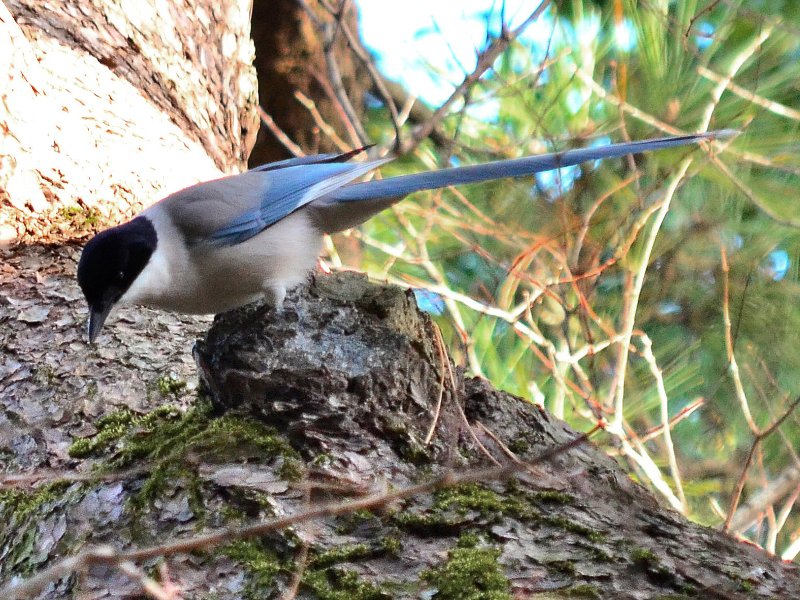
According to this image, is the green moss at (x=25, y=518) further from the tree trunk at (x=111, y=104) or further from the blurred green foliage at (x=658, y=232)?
the blurred green foliage at (x=658, y=232)

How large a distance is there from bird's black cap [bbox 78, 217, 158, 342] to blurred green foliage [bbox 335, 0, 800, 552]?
1300 mm

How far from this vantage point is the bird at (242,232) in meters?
1.89

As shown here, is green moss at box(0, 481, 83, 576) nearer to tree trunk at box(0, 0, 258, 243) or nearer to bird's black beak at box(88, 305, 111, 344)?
bird's black beak at box(88, 305, 111, 344)

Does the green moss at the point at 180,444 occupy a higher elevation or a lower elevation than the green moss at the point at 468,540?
lower

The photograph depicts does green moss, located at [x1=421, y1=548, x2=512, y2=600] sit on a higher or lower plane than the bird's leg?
lower

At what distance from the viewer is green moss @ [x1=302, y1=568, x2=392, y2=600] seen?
1.21m

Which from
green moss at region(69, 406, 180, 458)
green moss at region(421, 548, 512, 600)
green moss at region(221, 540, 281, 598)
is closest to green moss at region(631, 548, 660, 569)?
green moss at region(421, 548, 512, 600)

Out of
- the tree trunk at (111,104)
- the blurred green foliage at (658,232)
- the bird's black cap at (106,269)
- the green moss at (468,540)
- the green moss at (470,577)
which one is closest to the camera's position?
the green moss at (470,577)

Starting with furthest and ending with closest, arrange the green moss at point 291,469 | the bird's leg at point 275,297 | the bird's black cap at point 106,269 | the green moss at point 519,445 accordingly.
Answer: the bird's black cap at point 106,269
the bird's leg at point 275,297
the green moss at point 519,445
the green moss at point 291,469

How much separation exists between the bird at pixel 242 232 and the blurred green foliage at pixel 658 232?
0.83 m

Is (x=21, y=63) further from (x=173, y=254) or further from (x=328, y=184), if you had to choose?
(x=328, y=184)

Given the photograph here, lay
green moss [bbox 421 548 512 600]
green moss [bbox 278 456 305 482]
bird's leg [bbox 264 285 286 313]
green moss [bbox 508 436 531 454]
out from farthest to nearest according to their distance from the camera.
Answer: bird's leg [bbox 264 285 286 313] → green moss [bbox 508 436 531 454] → green moss [bbox 278 456 305 482] → green moss [bbox 421 548 512 600]

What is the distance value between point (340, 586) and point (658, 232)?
2.50 meters

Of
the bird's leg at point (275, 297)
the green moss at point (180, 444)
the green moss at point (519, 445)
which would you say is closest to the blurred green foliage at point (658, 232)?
the bird's leg at point (275, 297)
